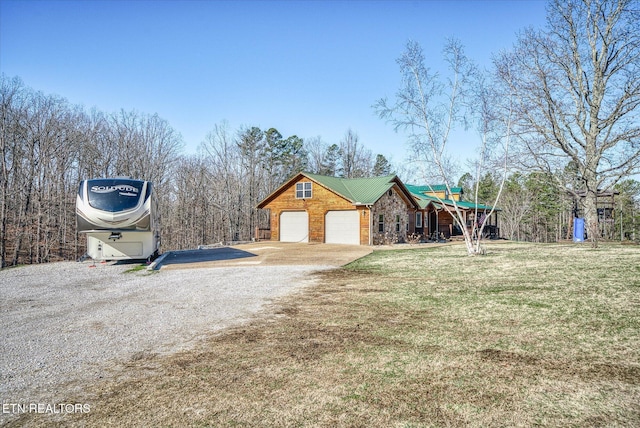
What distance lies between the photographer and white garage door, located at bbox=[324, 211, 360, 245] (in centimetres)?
2395

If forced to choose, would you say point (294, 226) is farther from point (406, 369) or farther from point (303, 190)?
point (406, 369)

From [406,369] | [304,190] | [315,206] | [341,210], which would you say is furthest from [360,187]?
[406,369]

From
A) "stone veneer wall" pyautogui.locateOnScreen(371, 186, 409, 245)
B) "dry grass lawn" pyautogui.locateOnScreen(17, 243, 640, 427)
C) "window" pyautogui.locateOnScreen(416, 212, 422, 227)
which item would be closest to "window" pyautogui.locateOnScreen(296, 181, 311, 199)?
"stone veneer wall" pyautogui.locateOnScreen(371, 186, 409, 245)

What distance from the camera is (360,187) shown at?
87.3ft

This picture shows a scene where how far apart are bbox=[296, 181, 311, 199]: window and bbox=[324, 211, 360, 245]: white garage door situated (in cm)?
203

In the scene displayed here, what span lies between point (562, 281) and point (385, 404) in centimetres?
706

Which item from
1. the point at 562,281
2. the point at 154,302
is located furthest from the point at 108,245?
the point at 562,281

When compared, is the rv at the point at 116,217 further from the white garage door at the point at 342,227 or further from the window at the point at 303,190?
the white garage door at the point at 342,227

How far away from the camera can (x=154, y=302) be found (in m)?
7.78

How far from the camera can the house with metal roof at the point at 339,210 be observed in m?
23.8

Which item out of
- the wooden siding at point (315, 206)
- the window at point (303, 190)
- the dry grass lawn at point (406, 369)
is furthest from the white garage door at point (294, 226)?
the dry grass lawn at point (406, 369)

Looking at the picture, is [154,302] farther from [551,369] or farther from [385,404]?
[551,369]

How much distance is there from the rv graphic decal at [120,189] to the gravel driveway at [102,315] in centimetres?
273

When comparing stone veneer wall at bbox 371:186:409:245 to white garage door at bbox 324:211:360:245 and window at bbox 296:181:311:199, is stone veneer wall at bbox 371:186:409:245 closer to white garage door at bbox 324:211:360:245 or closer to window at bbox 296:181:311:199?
white garage door at bbox 324:211:360:245
